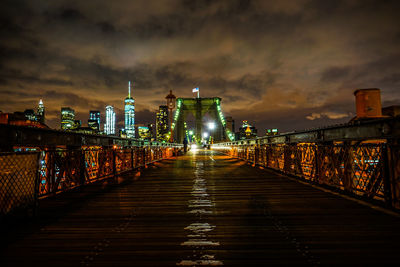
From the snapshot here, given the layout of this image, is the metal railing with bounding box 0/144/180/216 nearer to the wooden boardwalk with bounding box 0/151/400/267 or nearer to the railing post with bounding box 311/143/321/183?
the wooden boardwalk with bounding box 0/151/400/267

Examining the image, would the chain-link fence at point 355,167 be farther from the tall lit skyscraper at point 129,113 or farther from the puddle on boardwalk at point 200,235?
the tall lit skyscraper at point 129,113

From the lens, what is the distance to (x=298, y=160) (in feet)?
19.6

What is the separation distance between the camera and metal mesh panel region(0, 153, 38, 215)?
265 centimetres

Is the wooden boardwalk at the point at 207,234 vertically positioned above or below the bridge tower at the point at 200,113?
below

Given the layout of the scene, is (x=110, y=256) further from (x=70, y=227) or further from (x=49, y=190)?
(x=49, y=190)

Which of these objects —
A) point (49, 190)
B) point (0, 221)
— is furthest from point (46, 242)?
point (49, 190)

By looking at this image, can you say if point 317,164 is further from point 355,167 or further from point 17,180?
point 17,180

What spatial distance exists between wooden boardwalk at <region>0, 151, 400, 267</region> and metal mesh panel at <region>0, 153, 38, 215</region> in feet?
1.26

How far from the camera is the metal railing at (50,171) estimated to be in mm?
2701

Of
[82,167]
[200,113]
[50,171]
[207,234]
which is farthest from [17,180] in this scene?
[200,113]

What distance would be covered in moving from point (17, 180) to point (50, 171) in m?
1.35

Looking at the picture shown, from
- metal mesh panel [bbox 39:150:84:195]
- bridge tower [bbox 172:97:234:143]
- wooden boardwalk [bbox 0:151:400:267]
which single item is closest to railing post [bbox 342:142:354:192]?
wooden boardwalk [bbox 0:151:400:267]

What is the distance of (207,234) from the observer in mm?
2477

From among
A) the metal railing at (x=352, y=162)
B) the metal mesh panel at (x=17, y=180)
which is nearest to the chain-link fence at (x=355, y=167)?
the metal railing at (x=352, y=162)
